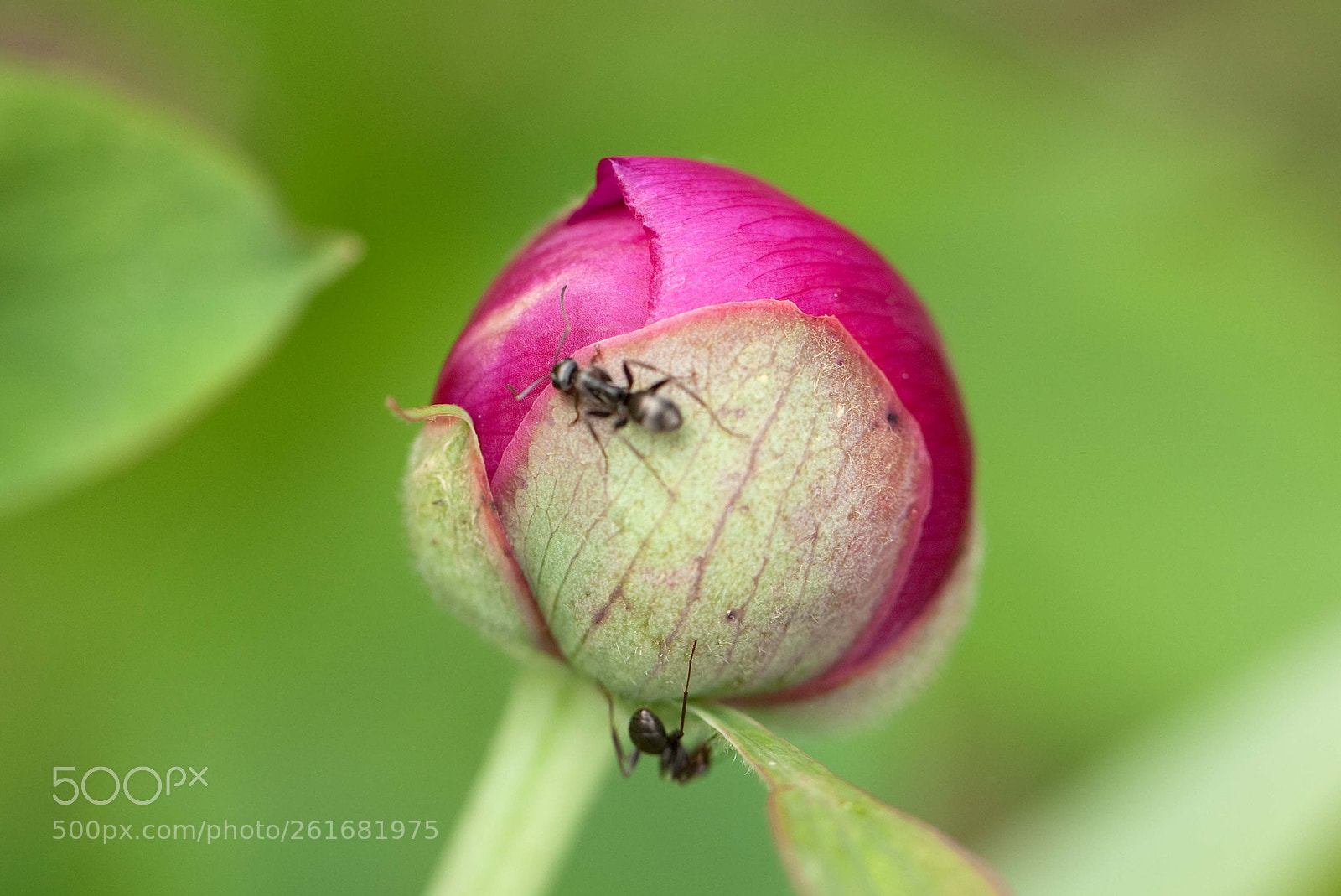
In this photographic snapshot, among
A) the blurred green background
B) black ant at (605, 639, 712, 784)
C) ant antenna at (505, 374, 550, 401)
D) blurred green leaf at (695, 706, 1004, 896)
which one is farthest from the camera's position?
the blurred green background

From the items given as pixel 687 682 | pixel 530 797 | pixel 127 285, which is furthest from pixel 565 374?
pixel 127 285

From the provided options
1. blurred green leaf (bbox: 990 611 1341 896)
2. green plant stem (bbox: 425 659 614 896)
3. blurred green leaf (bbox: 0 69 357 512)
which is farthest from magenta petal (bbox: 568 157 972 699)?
blurred green leaf (bbox: 990 611 1341 896)

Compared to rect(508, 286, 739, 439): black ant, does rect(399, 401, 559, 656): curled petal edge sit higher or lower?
lower

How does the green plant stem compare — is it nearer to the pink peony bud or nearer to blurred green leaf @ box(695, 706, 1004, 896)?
the pink peony bud

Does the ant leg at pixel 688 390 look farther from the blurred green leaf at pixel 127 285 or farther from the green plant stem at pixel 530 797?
the blurred green leaf at pixel 127 285

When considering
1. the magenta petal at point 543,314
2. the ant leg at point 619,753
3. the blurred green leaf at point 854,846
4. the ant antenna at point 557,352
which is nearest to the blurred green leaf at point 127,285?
the magenta petal at point 543,314

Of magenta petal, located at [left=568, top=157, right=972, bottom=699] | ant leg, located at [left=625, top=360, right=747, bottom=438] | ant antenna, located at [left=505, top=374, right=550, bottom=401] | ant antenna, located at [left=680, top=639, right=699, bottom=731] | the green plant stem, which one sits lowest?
the green plant stem
